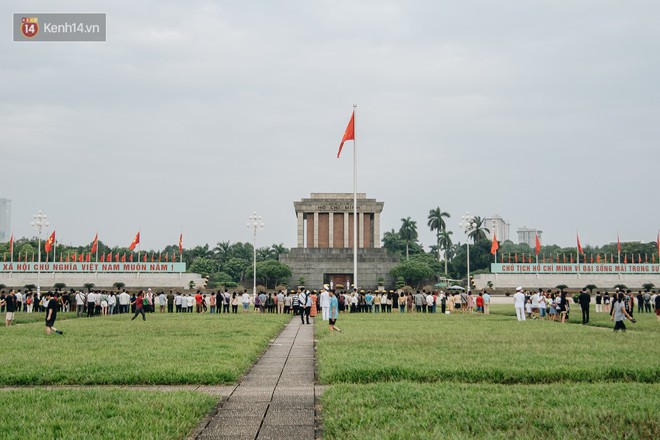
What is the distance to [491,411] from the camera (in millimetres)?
7156

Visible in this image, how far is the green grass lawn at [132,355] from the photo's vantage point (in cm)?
973

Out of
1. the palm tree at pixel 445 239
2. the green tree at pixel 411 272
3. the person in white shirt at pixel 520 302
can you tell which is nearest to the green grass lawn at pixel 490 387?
the person in white shirt at pixel 520 302

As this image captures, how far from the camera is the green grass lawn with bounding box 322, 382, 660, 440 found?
6223 millimetres

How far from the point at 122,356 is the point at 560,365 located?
8.28m

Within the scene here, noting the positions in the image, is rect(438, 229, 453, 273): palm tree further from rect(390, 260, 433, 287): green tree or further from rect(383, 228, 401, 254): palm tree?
rect(390, 260, 433, 287): green tree

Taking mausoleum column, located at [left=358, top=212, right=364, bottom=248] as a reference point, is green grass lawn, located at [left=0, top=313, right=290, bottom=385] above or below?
below

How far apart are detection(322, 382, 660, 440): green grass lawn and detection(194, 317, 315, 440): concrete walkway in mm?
353

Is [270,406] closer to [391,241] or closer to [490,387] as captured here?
[490,387]

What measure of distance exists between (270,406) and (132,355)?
532 cm

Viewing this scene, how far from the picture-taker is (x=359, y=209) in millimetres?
73125

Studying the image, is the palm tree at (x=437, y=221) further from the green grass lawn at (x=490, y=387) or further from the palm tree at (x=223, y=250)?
the green grass lawn at (x=490, y=387)

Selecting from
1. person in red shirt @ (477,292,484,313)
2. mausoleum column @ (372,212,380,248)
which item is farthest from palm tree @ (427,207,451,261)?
person in red shirt @ (477,292,484,313)

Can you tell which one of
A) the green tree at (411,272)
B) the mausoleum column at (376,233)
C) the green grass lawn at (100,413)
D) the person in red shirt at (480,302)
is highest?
the mausoleum column at (376,233)

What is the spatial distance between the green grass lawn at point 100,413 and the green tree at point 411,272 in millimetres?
56357
